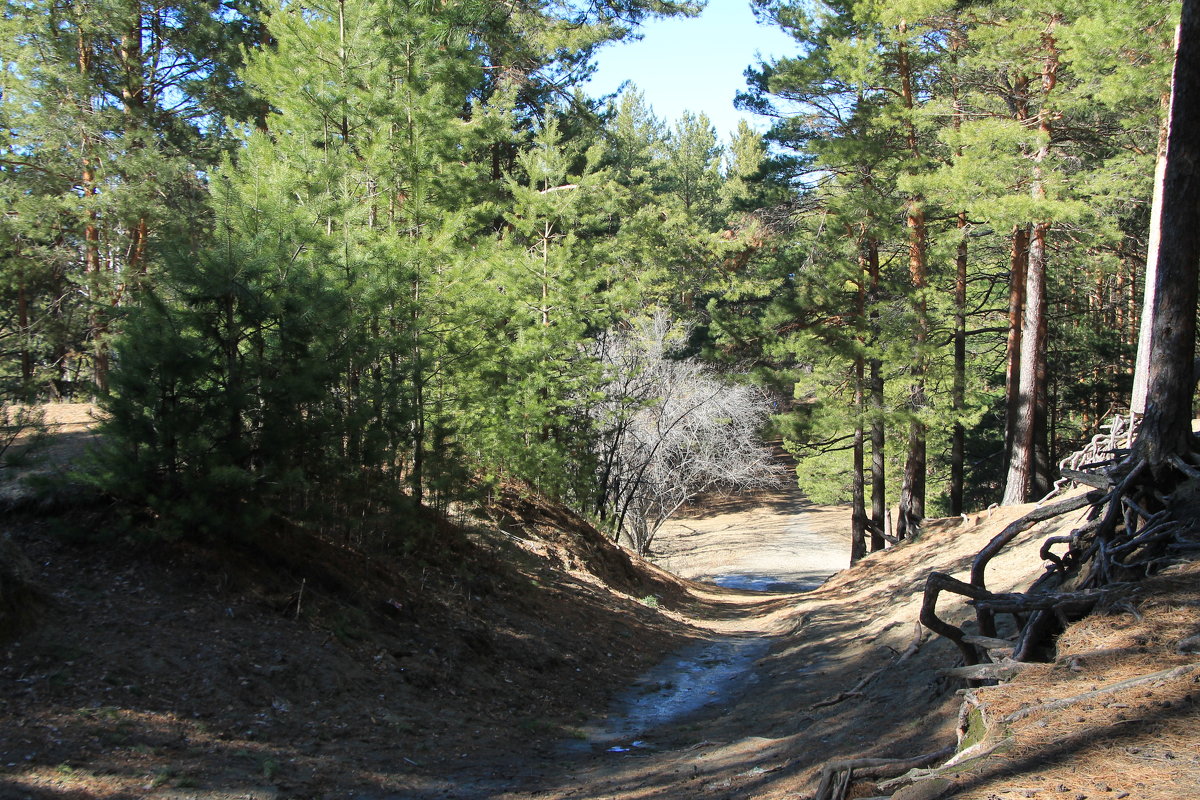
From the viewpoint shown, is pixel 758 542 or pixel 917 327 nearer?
pixel 917 327

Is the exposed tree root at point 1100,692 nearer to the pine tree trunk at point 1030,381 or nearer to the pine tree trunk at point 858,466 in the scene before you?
the pine tree trunk at point 1030,381

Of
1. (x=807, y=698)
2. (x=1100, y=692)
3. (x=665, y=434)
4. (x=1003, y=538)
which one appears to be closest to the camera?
(x=1100, y=692)

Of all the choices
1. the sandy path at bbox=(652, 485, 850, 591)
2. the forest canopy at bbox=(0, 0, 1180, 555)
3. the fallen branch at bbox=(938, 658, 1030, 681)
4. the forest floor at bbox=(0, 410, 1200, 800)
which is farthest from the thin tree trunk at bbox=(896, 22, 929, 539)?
the fallen branch at bbox=(938, 658, 1030, 681)

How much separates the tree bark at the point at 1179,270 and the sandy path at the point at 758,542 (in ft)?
63.1

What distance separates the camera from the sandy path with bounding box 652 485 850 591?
94.1 ft

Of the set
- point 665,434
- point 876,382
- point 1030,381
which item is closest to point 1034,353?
point 1030,381

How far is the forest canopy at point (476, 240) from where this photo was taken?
25.2ft

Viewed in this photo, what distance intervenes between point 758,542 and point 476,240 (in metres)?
26.0

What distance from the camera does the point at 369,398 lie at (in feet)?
28.7

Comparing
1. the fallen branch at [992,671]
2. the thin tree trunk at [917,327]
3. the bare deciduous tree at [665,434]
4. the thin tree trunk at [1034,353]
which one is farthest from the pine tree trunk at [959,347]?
the fallen branch at [992,671]

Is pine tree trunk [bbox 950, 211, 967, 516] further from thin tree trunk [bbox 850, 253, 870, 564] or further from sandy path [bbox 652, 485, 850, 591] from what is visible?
sandy path [bbox 652, 485, 850, 591]

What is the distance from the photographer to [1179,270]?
6562 mm

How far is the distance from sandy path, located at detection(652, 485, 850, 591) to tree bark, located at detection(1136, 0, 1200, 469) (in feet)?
63.1

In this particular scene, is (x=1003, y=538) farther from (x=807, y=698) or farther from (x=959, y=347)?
(x=959, y=347)
